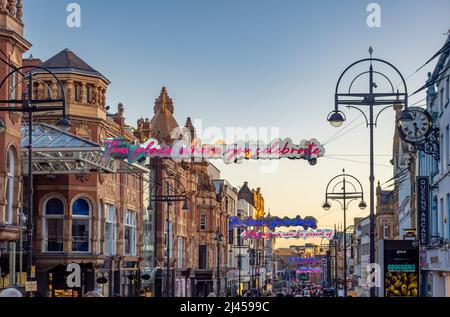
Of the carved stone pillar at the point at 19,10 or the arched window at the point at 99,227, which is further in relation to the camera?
the arched window at the point at 99,227

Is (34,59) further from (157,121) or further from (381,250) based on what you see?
(381,250)

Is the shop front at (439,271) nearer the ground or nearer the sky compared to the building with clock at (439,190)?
nearer the ground

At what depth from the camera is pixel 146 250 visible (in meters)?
65.6

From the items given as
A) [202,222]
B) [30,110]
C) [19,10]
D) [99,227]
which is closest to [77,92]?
[99,227]

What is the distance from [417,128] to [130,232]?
30266mm

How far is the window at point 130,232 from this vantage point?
191 feet

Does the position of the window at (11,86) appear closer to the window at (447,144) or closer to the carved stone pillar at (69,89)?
the carved stone pillar at (69,89)

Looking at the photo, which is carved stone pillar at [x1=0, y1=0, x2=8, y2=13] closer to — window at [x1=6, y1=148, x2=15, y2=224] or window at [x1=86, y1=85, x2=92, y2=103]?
window at [x1=6, y1=148, x2=15, y2=224]

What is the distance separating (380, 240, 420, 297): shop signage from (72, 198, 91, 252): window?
2956cm

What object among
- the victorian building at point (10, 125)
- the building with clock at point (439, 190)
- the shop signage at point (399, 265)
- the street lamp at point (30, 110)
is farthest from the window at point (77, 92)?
the shop signage at point (399, 265)

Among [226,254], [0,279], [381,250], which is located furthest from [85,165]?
[226,254]

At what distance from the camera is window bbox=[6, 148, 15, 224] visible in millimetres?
34750

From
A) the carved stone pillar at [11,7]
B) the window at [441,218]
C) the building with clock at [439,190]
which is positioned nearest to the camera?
the building with clock at [439,190]

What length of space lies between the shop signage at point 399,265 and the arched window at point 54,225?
29436 mm
